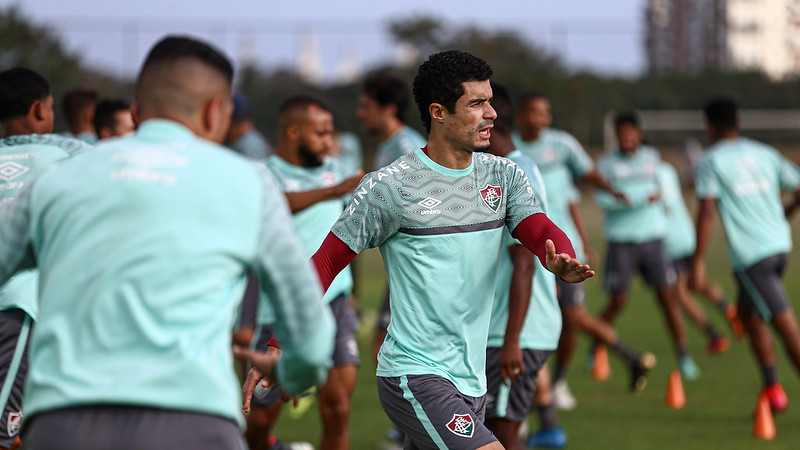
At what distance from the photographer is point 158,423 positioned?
8.26 ft

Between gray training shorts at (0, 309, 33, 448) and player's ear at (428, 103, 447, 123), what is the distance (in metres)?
2.07

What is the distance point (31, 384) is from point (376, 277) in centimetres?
1697

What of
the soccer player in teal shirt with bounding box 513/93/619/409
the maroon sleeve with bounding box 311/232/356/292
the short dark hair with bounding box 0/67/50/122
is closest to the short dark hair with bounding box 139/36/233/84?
the maroon sleeve with bounding box 311/232/356/292

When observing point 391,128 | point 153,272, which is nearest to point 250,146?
point 391,128

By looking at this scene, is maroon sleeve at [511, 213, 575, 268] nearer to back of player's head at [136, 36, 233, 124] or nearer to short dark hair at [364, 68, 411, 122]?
back of player's head at [136, 36, 233, 124]

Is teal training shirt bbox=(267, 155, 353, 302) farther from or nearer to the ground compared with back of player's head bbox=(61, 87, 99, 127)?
nearer to the ground

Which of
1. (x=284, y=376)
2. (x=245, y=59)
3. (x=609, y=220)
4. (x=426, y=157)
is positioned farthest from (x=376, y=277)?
(x=284, y=376)

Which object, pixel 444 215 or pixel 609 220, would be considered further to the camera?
pixel 609 220

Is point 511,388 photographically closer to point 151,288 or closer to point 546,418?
point 546,418

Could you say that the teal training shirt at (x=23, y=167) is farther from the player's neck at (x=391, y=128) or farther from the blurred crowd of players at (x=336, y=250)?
the player's neck at (x=391, y=128)

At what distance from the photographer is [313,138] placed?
22.2 ft

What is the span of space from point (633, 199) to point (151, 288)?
8.81 metres

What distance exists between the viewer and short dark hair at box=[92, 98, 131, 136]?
6.93 meters

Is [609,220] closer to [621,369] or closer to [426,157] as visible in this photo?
[621,369]
